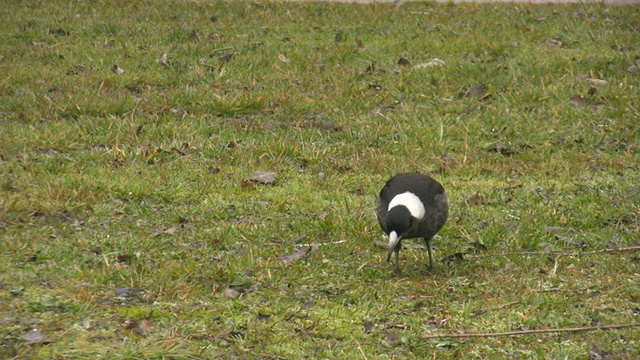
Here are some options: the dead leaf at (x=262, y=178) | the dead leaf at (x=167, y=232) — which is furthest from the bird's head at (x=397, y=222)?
the dead leaf at (x=262, y=178)

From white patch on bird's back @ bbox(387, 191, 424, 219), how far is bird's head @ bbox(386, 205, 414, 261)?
65 mm

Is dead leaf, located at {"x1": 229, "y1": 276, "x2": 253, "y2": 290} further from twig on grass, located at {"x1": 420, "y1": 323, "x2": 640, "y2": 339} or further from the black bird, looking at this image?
twig on grass, located at {"x1": 420, "y1": 323, "x2": 640, "y2": 339}

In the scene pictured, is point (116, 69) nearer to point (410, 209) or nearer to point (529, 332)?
point (410, 209)

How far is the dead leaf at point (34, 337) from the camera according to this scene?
471 cm

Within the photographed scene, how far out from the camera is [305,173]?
8297mm

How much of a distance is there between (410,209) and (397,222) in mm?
152

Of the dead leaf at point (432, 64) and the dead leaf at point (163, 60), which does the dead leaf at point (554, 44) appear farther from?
the dead leaf at point (163, 60)

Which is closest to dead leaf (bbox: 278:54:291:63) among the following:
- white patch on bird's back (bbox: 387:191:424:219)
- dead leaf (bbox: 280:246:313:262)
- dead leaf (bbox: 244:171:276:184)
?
dead leaf (bbox: 244:171:276:184)

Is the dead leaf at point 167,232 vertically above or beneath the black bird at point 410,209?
beneath

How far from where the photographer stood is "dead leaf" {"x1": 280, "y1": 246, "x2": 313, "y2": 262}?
6359 millimetres

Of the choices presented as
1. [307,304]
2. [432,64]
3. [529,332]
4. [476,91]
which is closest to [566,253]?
[529,332]

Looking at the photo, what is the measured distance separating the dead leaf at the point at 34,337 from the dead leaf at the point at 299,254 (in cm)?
200

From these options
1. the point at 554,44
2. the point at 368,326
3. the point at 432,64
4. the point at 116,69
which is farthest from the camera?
the point at 554,44

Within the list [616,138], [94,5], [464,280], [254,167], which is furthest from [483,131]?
[94,5]
